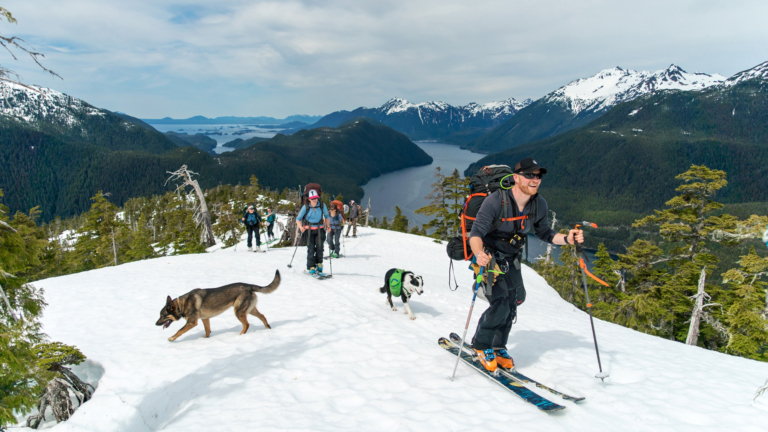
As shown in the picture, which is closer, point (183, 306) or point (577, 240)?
point (577, 240)

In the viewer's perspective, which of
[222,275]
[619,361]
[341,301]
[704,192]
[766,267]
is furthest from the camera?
[704,192]

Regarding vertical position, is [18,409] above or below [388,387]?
above

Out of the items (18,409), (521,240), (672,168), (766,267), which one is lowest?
(766,267)

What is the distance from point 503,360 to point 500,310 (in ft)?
2.86

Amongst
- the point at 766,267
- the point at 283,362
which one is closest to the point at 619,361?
the point at 283,362

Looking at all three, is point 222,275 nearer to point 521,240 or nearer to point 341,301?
point 341,301

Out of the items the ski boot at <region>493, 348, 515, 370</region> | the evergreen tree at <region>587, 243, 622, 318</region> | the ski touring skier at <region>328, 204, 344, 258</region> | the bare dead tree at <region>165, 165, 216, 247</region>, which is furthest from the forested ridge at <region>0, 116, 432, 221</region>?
the ski boot at <region>493, 348, 515, 370</region>

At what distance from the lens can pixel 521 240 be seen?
16.5 feet

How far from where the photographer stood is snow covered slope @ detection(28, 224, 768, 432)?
4.25 metres

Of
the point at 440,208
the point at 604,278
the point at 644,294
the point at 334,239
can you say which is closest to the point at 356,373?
the point at 334,239

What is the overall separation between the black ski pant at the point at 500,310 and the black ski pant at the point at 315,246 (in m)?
6.77

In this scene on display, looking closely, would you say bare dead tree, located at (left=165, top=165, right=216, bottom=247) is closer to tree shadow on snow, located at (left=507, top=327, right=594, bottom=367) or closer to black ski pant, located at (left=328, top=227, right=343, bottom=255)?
black ski pant, located at (left=328, top=227, right=343, bottom=255)

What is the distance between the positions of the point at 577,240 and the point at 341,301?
611cm

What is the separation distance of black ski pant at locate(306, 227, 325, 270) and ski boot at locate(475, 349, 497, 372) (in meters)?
6.83
